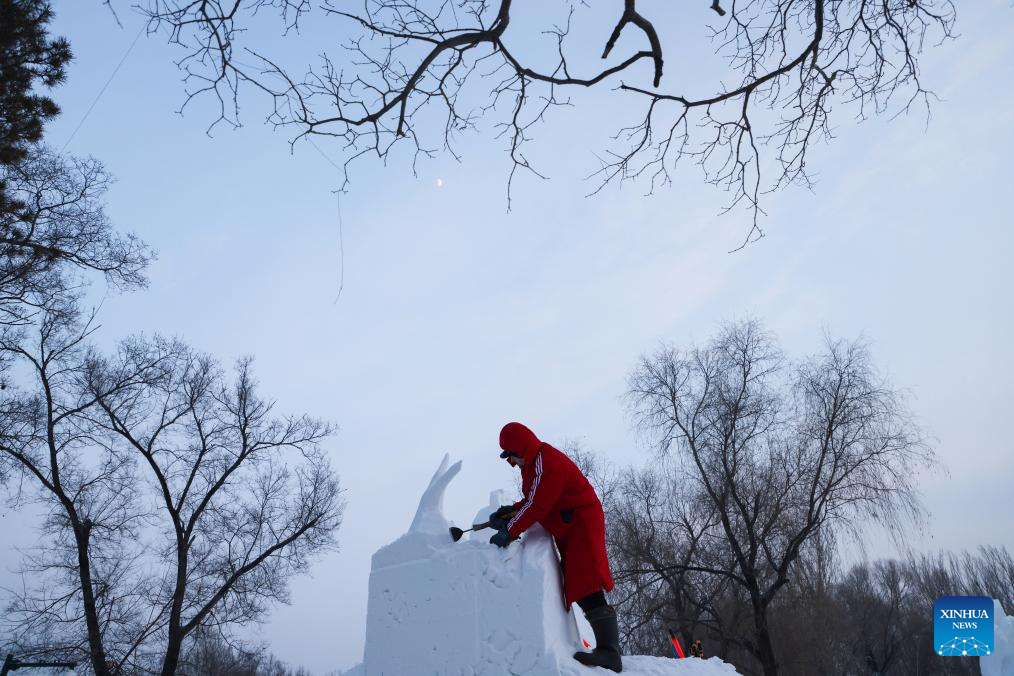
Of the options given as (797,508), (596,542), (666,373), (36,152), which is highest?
(666,373)

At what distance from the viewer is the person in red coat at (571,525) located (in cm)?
457

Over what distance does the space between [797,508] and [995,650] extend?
161 inches

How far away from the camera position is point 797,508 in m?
14.7

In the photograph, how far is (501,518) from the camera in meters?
4.94

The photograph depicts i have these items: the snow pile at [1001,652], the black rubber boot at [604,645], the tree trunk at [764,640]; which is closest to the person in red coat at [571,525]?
the black rubber boot at [604,645]

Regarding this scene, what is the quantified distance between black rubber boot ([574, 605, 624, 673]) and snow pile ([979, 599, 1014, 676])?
11834mm

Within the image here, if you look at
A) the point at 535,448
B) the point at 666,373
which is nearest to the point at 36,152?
the point at 535,448

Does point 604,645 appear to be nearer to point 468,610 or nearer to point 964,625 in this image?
point 468,610

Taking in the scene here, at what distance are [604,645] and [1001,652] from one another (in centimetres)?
1221

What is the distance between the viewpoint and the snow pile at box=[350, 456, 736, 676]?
4547 mm

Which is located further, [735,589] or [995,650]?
[735,589]

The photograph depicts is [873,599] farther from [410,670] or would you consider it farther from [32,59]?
[32,59]

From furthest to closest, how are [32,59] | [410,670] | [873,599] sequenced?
[873,599], [32,59], [410,670]

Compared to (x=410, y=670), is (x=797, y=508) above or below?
above
